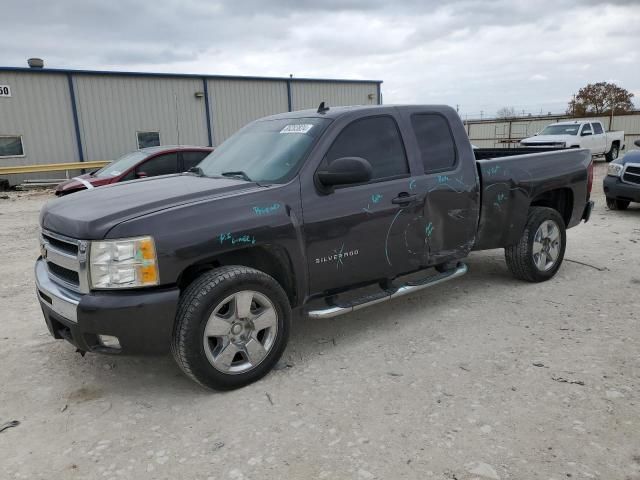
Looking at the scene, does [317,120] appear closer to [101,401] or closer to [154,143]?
[101,401]

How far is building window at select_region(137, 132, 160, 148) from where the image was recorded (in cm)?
2042

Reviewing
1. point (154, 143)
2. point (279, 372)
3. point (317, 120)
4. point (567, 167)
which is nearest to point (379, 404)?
point (279, 372)

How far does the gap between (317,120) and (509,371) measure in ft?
7.72

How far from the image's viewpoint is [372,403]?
321cm

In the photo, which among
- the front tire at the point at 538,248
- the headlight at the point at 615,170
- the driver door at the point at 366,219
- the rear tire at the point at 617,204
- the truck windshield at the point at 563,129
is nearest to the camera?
the driver door at the point at 366,219

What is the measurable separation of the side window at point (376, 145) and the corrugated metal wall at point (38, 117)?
17820 millimetres

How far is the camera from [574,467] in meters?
2.56

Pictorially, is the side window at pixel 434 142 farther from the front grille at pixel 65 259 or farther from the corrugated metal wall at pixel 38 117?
the corrugated metal wall at pixel 38 117

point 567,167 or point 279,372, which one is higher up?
point 567,167

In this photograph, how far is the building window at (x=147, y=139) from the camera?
20.4m

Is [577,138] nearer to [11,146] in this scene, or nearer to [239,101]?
[239,101]

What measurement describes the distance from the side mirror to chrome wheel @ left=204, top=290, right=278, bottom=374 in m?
0.98

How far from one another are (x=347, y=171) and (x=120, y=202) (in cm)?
155

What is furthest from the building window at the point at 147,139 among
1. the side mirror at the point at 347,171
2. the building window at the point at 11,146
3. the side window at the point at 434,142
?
the side mirror at the point at 347,171
